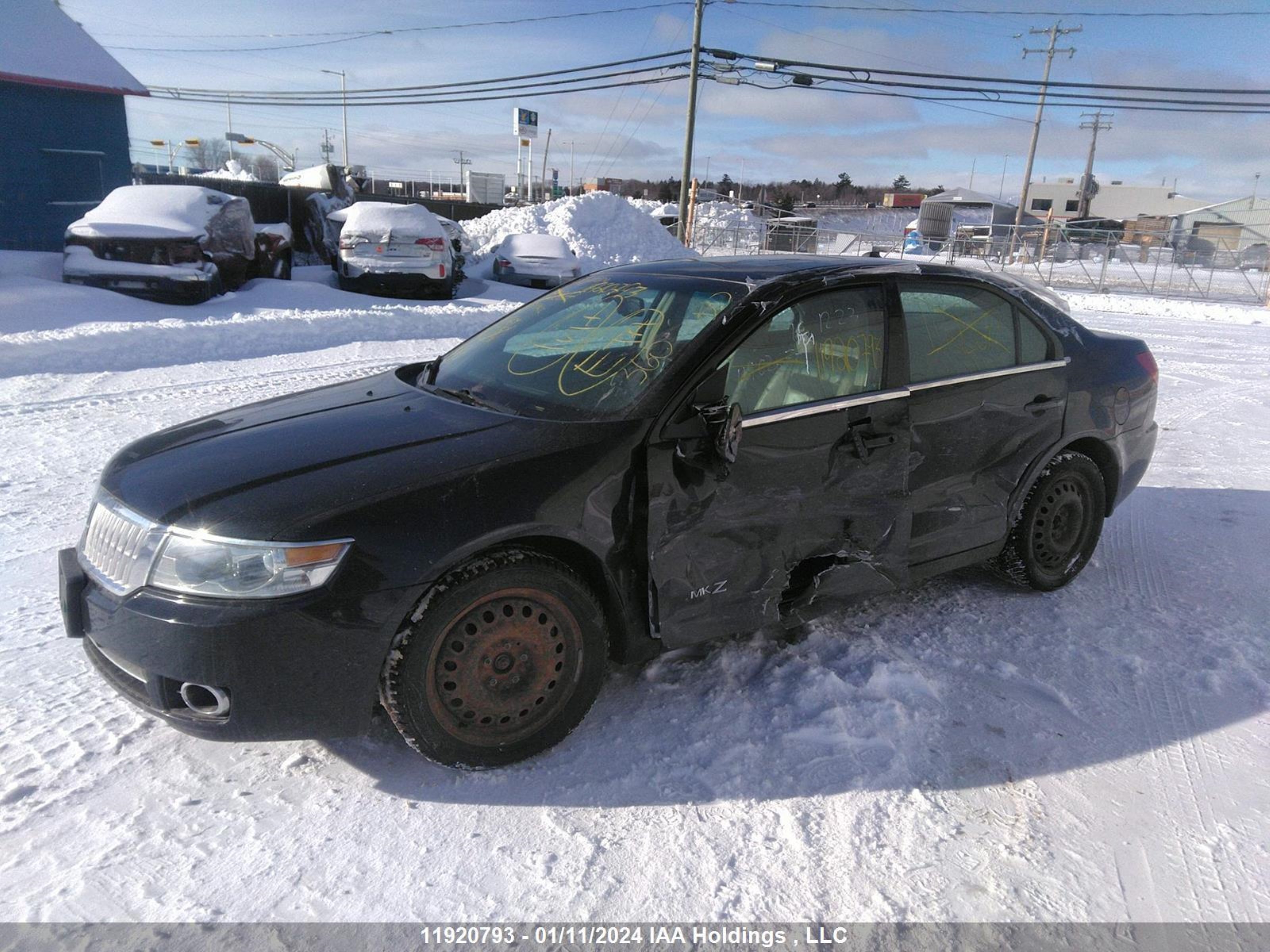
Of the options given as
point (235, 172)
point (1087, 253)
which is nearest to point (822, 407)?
point (1087, 253)

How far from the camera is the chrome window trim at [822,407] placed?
3.18m

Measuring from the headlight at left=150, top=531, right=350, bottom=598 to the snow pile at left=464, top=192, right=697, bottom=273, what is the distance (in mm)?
22431

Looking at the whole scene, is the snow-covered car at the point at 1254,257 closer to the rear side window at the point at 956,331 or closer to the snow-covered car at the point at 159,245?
the snow-covered car at the point at 159,245

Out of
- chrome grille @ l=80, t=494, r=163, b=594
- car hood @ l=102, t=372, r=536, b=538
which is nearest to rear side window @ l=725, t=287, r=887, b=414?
car hood @ l=102, t=372, r=536, b=538

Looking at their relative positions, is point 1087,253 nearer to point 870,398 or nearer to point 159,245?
point 159,245

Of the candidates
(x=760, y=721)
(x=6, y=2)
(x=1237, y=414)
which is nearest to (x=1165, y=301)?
(x=1237, y=414)

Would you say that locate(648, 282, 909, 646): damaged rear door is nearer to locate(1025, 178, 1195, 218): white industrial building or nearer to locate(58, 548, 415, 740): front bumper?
locate(58, 548, 415, 740): front bumper

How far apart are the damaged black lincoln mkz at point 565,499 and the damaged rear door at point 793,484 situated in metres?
0.01

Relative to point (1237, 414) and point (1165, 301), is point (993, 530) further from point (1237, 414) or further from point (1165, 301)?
point (1165, 301)

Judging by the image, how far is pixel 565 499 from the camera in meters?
2.80

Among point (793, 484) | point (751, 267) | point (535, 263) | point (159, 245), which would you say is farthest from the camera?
point (535, 263)

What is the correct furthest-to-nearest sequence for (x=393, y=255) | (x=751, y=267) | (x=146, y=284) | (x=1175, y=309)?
(x=1175, y=309)
(x=393, y=255)
(x=146, y=284)
(x=751, y=267)

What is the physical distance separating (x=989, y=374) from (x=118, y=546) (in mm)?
3519

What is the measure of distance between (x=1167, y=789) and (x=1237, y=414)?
7.98 meters
